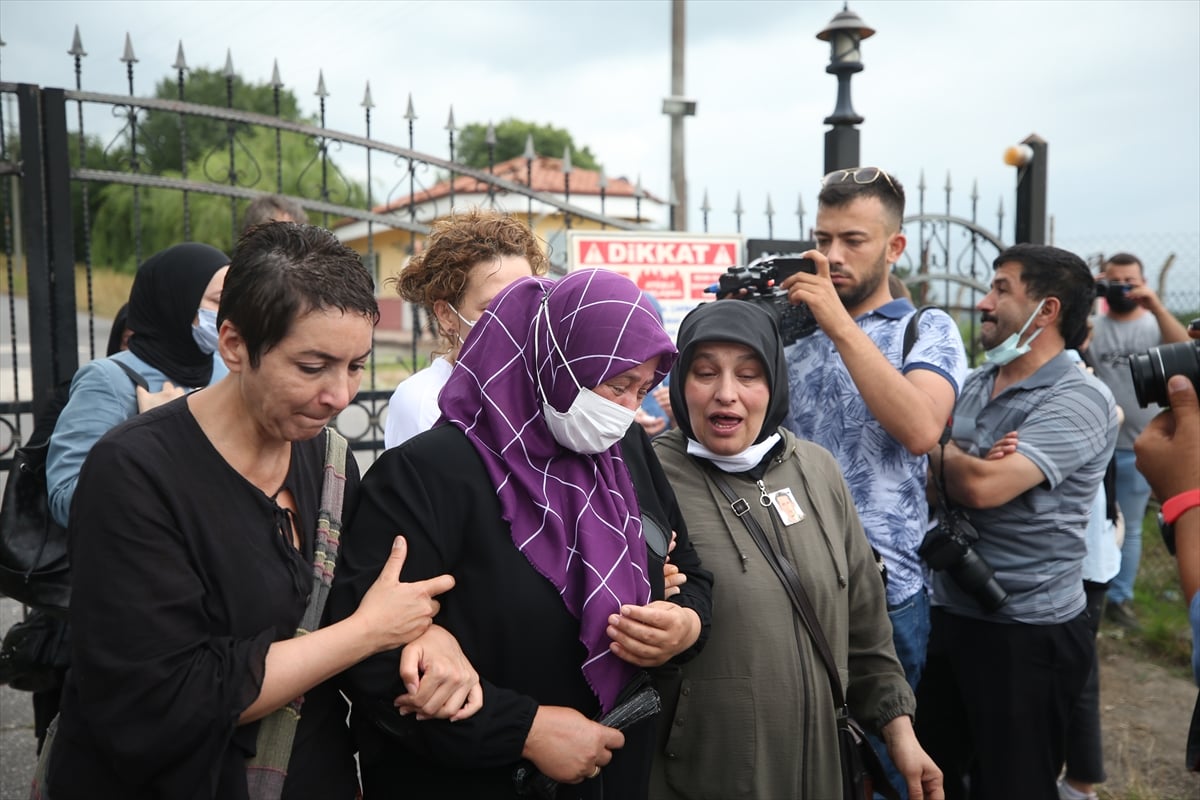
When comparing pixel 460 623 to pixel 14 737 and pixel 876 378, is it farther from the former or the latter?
pixel 14 737

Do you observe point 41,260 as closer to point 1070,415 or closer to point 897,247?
point 897,247

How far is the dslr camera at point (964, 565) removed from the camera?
2.80 metres

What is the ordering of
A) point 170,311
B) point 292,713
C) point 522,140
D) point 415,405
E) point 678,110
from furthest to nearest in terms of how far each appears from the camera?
point 522,140 < point 678,110 < point 170,311 < point 415,405 < point 292,713

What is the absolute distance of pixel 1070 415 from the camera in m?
2.88

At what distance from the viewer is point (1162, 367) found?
1.94 m

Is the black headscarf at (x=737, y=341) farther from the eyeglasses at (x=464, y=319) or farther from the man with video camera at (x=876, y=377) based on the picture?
the eyeglasses at (x=464, y=319)

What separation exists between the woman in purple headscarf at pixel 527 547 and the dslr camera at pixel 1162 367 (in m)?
1.03

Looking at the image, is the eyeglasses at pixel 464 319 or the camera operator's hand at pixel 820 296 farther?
the camera operator's hand at pixel 820 296

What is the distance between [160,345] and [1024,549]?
264 centimetres

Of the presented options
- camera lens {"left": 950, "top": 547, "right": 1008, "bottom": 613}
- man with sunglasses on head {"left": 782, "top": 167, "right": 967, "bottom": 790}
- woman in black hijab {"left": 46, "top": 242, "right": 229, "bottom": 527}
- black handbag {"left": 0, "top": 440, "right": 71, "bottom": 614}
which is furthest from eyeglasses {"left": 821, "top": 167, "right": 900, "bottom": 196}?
black handbag {"left": 0, "top": 440, "right": 71, "bottom": 614}

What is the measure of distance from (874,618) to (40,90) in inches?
165

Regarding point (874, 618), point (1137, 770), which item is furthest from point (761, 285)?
point (1137, 770)

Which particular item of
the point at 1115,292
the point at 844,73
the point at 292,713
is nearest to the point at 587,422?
the point at 292,713

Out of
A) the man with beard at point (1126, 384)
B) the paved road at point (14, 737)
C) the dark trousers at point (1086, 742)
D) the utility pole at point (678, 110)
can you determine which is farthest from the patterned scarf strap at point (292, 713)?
the utility pole at point (678, 110)
